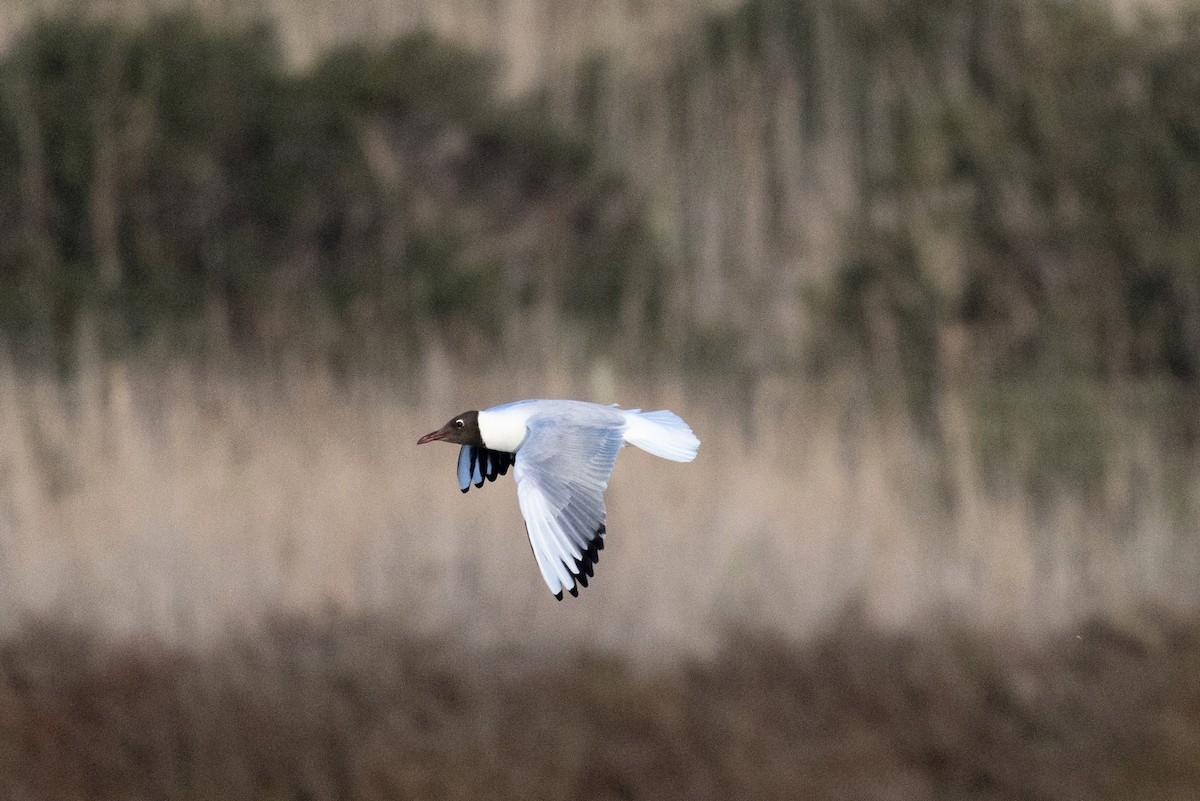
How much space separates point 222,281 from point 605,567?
3.08 m

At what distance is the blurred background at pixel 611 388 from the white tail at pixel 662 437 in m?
2.48

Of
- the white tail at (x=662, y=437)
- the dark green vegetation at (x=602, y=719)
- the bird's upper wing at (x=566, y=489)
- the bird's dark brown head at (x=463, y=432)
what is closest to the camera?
the bird's upper wing at (x=566, y=489)

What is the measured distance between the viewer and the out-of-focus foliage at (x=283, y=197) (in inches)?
294

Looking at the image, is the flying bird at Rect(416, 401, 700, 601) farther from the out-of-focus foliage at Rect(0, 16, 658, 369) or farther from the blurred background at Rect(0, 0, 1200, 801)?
the out-of-focus foliage at Rect(0, 16, 658, 369)

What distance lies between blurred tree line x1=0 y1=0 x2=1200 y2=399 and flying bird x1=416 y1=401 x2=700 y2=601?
13.2 feet

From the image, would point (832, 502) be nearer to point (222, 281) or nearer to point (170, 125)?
point (222, 281)

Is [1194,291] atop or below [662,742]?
atop

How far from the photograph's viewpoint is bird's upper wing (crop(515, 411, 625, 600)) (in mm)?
2023

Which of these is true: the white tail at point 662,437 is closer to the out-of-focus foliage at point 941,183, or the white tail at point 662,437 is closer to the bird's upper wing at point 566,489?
the bird's upper wing at point 566,489

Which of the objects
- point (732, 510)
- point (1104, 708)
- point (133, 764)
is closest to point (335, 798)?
point (133, 764)

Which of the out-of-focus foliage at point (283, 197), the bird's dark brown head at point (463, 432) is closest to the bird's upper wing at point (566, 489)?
the bird's dark brown head at point (463, 432)

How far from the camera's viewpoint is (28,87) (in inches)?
305

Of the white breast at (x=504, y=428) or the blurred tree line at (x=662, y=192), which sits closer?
the white breast at (x=504, y=428)

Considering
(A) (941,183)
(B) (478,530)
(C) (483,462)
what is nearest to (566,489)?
(C) (483,462)
